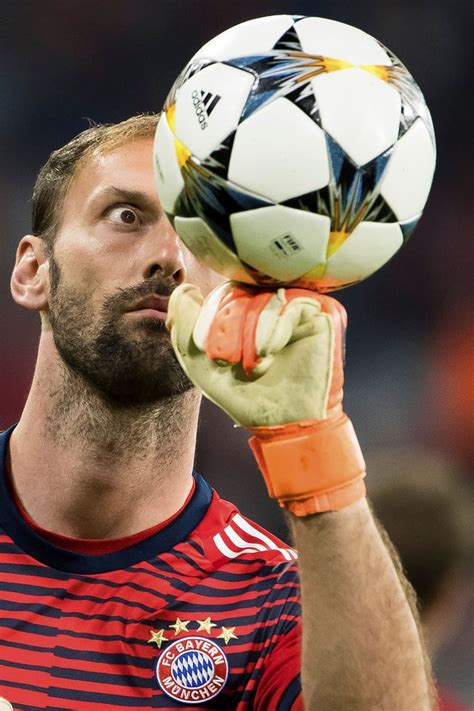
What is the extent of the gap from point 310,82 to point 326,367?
525 mm

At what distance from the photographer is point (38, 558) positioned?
264 centimetres

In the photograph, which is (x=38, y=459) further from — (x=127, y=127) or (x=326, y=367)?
(x=326, y=367)

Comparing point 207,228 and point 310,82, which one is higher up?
point 310,82

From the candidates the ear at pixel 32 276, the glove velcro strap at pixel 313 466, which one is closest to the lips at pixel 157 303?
the ear at pixel 32 276

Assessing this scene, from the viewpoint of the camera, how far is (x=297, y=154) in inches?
70.6

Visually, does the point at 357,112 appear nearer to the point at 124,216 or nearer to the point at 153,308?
the point at 153,308

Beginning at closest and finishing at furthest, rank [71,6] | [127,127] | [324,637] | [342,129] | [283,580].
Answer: [342,129] → [324,637] → [283,580] → [127,127] → [71,6]

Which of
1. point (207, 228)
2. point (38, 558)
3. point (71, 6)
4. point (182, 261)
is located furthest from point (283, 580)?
point (71, 6)

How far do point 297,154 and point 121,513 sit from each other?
4.21ft

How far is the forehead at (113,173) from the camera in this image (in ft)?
9.14

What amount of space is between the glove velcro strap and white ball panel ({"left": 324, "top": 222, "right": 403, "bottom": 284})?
0.28 meters

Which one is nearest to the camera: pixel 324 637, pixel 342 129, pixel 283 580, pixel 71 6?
pixel 342 129

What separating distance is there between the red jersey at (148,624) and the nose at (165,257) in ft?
2.29

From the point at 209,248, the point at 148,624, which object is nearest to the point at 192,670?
the point at 148,624
